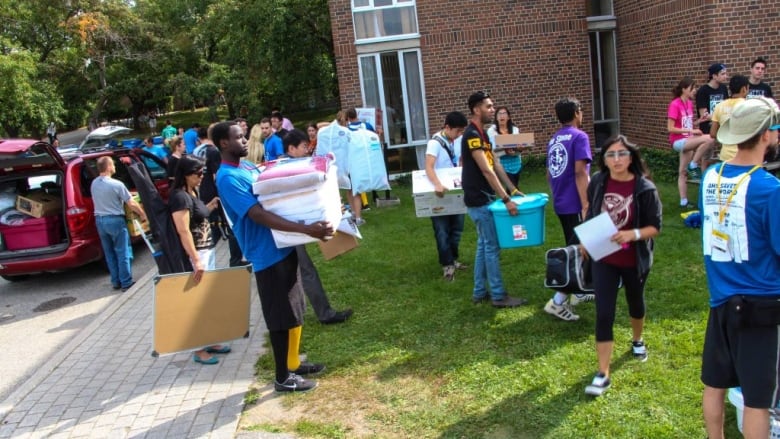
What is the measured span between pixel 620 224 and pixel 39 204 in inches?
306

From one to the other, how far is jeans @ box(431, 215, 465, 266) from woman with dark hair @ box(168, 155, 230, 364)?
2486mm

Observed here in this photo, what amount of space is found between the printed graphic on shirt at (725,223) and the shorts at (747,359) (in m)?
0.26

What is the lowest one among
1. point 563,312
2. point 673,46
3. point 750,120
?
point 563,312

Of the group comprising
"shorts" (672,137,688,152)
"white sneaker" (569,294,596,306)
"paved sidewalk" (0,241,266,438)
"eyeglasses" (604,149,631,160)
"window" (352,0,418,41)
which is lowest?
"paved sidewalk" (0,241,266,438)

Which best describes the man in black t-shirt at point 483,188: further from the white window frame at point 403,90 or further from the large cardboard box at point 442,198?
the white window frame at point 403,90

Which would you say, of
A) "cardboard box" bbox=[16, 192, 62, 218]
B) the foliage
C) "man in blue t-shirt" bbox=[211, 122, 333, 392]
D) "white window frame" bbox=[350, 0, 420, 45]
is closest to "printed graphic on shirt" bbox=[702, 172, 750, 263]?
"man in blue t-shirt" bbox=[211, 122, 333, 392]

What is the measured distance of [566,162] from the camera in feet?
17.0

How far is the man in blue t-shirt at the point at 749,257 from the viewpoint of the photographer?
2789mm

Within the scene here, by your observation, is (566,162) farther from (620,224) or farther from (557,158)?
(620,224)

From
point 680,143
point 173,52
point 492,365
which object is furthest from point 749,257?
point 173,52

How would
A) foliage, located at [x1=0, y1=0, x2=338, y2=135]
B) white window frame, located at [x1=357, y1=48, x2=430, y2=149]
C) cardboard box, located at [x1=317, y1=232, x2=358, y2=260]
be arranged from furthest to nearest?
foliage, located at [x1=0, y1=0, x2=338, y2=135], white window frame, located at [x1=357, y1=48, x2=430, y2=149], cardboard box, located at [x1=317, y1=232, x2=358, y2=260]

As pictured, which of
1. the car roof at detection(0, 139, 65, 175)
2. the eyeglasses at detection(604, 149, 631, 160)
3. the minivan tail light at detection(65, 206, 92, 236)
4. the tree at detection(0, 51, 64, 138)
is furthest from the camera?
the tree at detection(0, 51, 64, 138)

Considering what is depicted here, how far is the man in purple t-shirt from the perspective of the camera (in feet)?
16.8

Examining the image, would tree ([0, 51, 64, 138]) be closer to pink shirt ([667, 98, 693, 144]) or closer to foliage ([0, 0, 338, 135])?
foliage ([0, 0, 338, 135])
